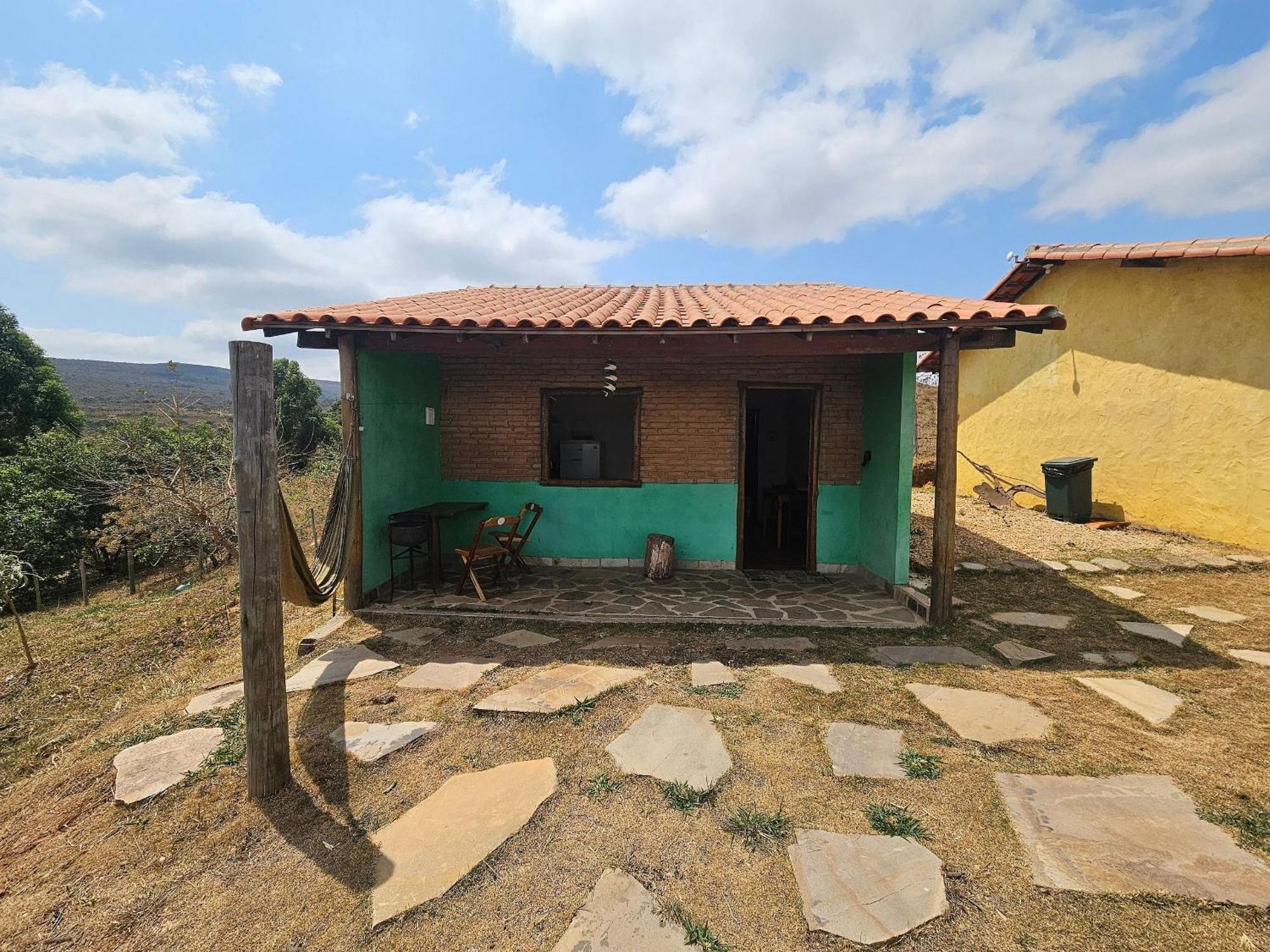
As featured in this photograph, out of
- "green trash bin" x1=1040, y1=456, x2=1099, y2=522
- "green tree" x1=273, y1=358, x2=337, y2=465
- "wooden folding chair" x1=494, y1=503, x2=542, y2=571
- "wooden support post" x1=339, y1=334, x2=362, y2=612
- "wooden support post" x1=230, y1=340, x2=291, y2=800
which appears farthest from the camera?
"green tree" x1=273, y1=358, x2=337, y2=465

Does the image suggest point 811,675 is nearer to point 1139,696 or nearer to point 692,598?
point 692,598

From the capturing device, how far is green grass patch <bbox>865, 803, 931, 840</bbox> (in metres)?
2.22

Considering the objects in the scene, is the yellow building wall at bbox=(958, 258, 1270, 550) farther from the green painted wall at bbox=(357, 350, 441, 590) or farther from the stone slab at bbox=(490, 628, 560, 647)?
the green painted wall at bbox=(357, 350, 441, 590)

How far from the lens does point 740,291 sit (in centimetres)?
735

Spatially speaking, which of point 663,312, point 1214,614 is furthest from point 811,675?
point 1214,614

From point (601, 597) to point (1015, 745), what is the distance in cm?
367

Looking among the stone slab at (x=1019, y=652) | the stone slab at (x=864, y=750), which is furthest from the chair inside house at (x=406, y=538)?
the stone slab at (x=1019, y=652)

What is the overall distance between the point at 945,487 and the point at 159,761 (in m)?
5.86

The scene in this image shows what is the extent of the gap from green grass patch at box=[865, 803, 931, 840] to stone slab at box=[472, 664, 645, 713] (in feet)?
5.74

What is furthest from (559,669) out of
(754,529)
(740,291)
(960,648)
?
(754,529)

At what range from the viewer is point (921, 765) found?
2701 millimetres

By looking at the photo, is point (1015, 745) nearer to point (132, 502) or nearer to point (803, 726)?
point (803, 726)

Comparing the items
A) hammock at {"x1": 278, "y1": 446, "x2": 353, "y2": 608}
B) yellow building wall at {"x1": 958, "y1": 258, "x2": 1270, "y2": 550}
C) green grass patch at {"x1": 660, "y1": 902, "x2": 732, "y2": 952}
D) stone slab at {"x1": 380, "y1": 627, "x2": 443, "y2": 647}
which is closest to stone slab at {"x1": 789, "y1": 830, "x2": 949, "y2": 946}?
green grass patch at {"x1": 660, "y1": 902, "x2": 732, "y2": 952}

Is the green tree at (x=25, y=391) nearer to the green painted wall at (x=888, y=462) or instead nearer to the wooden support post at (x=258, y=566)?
the wooden support post at (x=258, y=566)
